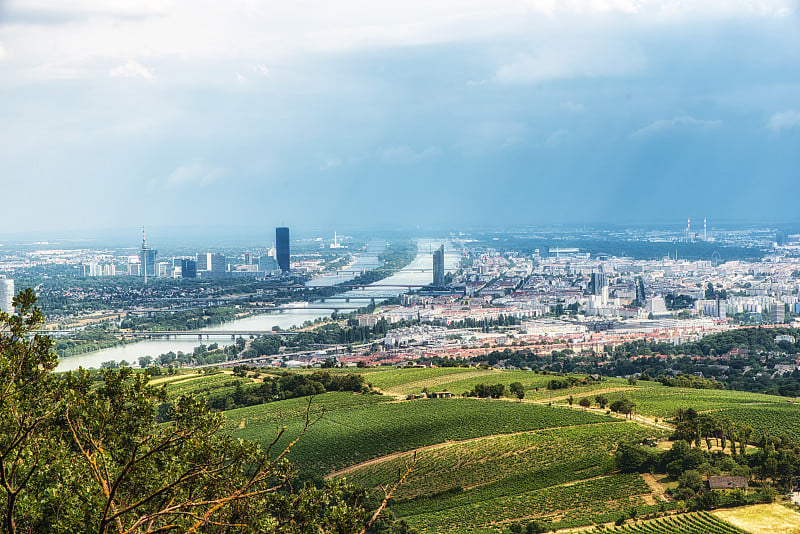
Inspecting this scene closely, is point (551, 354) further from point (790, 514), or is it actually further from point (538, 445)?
point (790, 514)

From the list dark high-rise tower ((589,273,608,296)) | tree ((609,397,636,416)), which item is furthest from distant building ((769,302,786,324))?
tree ((609,397,636,416))

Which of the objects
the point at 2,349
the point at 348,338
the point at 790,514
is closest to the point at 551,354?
the point at 348,338

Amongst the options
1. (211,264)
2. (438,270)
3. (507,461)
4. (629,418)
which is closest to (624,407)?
(629,418)

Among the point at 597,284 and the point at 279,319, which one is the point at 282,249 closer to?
the point at 279,319

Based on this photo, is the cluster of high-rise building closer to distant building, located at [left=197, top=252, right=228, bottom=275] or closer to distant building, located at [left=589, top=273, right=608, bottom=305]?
distant building, located at [left=197, top=252, right=228, bottom=275]

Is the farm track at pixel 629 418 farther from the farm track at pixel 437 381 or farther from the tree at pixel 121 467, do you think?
the tree at pixel 121 467

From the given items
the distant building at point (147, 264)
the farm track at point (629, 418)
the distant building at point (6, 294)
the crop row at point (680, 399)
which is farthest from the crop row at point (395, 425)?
the distant building at point (147, 264)
